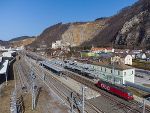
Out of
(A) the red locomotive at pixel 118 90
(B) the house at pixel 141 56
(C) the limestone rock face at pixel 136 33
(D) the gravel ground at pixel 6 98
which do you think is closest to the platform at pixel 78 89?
(A) the red locomotive at pixel 118 90

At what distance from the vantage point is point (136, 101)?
48.1 m

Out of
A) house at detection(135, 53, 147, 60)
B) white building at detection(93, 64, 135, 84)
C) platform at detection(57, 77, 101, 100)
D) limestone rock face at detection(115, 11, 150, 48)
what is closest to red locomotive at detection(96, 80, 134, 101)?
platform at detection(57, 77, 101, 100)

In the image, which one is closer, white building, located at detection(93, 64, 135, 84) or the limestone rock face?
white building, located at detection(93, 64, 135, 84)

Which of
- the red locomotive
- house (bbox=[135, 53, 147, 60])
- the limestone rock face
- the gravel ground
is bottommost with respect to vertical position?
the gravel ground

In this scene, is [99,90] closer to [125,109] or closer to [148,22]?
[125,109]

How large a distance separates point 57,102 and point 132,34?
123009mm

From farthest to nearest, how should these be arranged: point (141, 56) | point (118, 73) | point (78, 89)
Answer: point (141, 56), point (118, 73), point (78, 89)

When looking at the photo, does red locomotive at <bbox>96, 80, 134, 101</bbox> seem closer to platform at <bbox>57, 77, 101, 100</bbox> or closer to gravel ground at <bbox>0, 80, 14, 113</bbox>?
platform at <bbox>57, 77, 101, 100</bbox>

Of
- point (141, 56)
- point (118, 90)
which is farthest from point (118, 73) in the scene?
point (141, 56)

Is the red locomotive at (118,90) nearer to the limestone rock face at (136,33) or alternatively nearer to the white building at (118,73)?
the white building at (118,73)

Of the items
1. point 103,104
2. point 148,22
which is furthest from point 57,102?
point 148,22

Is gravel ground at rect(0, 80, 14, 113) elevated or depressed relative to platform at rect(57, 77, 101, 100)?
depressed

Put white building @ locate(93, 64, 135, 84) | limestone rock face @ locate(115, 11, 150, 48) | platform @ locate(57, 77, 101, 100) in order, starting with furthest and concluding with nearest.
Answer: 1. limestone rock face @ locate(115, 11, 150, 48)
2. white building @ locate(93, 64, 135, 84)
3. platform @ locate(57, 77, 101, 100)

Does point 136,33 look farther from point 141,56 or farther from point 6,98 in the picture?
point 6,98
